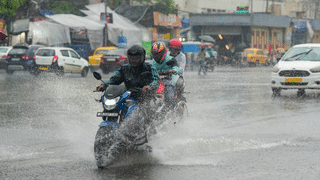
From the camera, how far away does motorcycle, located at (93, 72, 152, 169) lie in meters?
5.77

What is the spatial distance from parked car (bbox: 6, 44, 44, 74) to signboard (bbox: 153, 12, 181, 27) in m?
18.0

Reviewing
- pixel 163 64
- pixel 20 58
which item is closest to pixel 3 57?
pixel 20 58

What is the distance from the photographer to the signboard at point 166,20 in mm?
43588

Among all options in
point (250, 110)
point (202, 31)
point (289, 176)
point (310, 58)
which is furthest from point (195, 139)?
point (202, 31)

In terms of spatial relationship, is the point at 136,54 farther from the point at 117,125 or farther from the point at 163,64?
the point at 163,64

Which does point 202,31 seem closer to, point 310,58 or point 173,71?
point 310,58

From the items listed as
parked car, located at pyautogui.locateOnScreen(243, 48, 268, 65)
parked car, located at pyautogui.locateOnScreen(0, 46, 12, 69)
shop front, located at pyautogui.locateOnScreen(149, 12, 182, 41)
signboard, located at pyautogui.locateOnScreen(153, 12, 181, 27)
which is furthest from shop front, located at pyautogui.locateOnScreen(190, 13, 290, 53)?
parked car, located at pyautogui.locateOnScreen(0, 46, 12, 69)

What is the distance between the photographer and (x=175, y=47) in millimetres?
8875

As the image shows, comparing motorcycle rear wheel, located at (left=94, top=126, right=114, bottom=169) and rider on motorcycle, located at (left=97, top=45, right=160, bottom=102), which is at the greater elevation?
rider on motorcycle, located at (left=97, top=45, right=160, bottom=102)

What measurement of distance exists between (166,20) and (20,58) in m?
20.8

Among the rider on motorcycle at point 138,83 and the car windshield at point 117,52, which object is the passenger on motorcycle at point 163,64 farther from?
the car windshield at point 117,52

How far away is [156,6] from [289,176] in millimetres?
39449

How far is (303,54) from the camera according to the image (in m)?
16.0

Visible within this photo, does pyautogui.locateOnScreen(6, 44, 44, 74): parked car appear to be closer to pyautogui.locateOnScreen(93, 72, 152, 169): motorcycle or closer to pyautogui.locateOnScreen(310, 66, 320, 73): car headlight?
pyautogui.locateOnScreen(310, 66, 320, 73): car headlight
